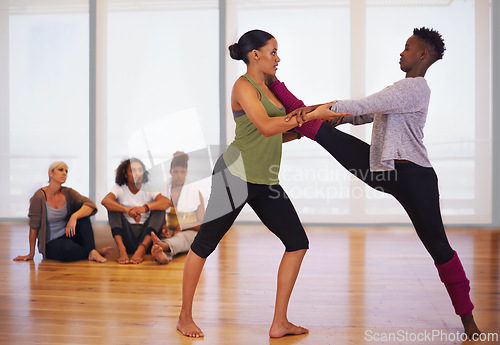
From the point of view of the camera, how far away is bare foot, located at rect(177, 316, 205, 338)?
2.30m

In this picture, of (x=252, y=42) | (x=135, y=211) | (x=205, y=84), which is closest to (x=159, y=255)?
(x=135, y=211)

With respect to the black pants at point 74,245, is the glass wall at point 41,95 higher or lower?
higher

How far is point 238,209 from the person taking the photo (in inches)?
87.9

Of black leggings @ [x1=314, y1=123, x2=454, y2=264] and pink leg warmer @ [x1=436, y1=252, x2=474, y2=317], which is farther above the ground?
black leggings @ [x1=314, y1=123, x2=454, y2=264]

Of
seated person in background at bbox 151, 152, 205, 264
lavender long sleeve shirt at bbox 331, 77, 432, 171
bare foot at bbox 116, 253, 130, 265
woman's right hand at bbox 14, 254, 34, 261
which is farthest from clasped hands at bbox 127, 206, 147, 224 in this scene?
→ lavender long sleeve shirt at bbox 331, 77, 432, 171

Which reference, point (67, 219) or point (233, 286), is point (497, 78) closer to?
point (233, 286)

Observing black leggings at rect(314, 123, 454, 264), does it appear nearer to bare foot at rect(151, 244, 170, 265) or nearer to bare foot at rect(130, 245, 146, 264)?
bare foot at rect(151, 244, 170, 265)

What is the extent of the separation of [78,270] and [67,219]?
2.00 ft

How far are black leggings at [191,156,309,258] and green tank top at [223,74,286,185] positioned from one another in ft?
0.11

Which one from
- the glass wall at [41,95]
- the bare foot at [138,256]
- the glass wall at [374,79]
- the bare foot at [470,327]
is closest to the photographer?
the bare foot at [470,327]

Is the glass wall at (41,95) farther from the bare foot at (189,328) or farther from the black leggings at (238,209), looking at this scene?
the black leggings at (238,209)

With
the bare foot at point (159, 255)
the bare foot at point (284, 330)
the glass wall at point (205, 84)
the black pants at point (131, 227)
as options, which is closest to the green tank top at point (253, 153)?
the bare foot at point (284, 330)

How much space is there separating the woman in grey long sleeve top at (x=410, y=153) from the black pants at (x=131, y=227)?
213 centimetres

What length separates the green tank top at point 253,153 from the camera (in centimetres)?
221
